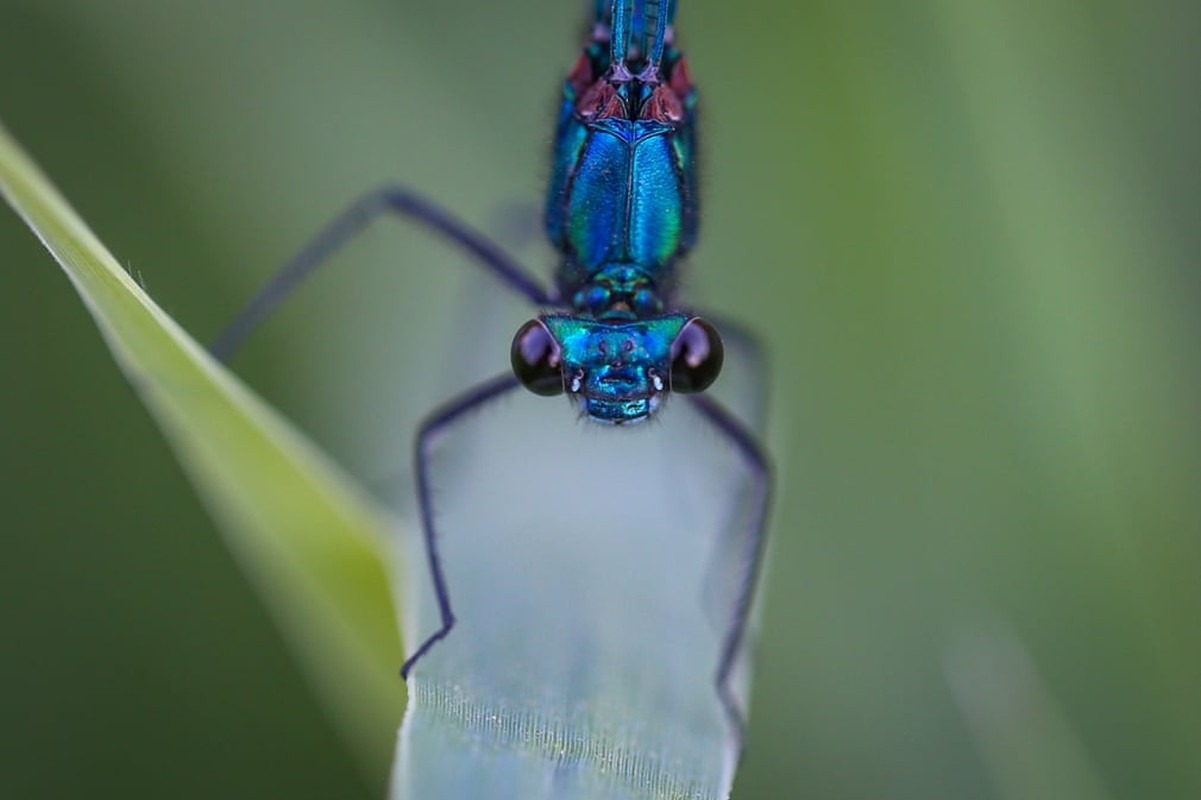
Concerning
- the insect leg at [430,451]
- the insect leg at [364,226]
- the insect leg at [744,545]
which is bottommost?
the insect leg at [744,545]

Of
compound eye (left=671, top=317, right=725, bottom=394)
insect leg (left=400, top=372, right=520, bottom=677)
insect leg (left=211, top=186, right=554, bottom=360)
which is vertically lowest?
compound eye (left=671, top=317, right=725, bottom=394)

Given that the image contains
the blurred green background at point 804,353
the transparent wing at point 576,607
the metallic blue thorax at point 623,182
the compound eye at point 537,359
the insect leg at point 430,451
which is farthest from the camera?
the metallic blue thorax at point 623,182

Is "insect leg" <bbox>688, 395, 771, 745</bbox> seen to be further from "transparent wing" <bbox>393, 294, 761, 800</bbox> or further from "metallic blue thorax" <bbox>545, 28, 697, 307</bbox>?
"metallic blue thorax" <bbox>545, 28, 697, 307</bbox>

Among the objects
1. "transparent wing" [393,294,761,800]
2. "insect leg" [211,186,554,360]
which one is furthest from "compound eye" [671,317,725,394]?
"insect leg" [211,186,554,360]

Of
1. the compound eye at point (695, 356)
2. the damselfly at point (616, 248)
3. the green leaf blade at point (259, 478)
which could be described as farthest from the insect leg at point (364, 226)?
the green leaf blade at point (259, 478)

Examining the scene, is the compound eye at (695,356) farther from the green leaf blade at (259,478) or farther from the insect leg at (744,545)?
the green leaf blade at (259,478)

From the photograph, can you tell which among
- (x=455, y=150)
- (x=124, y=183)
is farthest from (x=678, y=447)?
(x=124, y=183)

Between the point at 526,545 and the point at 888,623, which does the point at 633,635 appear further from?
the point at 888,623
